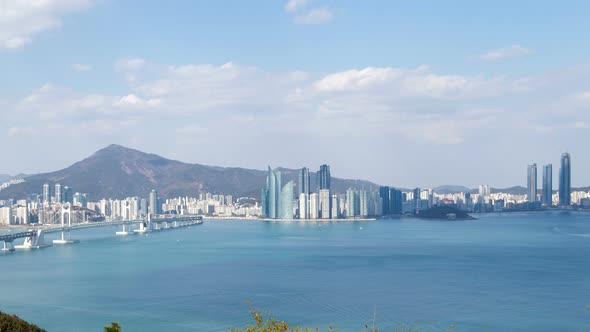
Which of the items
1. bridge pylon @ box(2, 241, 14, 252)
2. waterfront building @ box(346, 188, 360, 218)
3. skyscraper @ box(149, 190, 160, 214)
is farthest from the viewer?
skyscraper @ box(149, 190, 160, 214)

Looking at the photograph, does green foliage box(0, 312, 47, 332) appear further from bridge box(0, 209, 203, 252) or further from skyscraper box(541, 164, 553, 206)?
skyscraper box(541, 164, 553, 206)

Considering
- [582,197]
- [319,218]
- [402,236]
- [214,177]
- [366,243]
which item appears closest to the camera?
[366,243]

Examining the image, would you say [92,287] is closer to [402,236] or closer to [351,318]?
[351,318]

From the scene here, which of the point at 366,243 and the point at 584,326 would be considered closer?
the point at 584,326

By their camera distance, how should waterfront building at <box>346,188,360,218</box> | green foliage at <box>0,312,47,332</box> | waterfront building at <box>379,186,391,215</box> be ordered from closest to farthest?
green foliage at <box>0,312,47,332</box> → waterfront building at <box>346,188,360,218</box> → waterfront building at <box>379,186,391,215</box>

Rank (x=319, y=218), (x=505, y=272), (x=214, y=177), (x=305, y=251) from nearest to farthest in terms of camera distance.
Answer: (x=505, y=272) < (x=305, y=251) < (x=319, y=218) < (x=214, y=177)

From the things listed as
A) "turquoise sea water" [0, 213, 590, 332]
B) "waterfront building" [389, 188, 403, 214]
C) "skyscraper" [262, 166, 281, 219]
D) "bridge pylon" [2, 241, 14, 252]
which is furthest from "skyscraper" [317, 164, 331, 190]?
"bridge pylon" [2, 241, 14, 252]

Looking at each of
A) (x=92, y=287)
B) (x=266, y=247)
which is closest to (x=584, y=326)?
(x=92, y=287)
